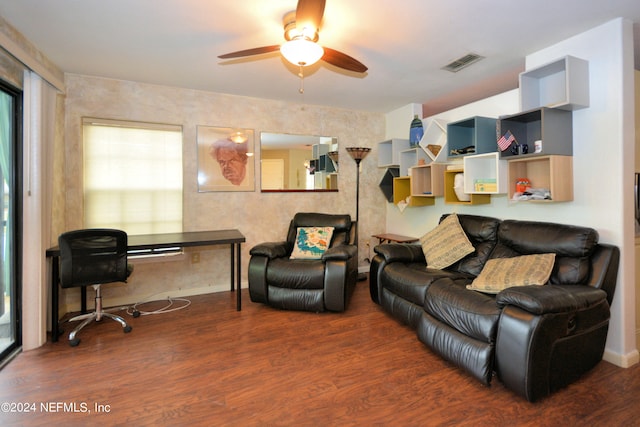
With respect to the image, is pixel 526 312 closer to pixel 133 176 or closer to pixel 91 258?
pixel 91 258

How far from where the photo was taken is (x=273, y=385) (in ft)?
6.52

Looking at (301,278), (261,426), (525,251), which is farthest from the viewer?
(301,278)

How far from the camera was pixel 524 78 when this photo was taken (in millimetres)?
2609

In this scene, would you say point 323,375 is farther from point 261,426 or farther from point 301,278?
point 301,278

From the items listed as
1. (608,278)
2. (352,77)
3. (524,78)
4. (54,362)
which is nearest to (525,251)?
(608,278)

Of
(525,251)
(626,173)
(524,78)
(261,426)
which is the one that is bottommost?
(261,426)

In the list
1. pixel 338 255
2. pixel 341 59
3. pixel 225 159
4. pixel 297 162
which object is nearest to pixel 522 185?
pixel 338 255

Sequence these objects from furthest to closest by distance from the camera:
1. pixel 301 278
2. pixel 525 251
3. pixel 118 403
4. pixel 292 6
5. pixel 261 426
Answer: pixel 301 278 → pixel 525 251 → pixel 292 6 → pixel 118 403 → pixel 261 426

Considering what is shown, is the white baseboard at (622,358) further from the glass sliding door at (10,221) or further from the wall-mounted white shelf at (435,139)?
the glass sliding door at (10,221)

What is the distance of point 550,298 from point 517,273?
53 centimetres

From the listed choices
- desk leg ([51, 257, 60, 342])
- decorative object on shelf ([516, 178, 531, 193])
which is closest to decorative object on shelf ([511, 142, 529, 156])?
decorative object on shelf ([516, 178, 531, 193])

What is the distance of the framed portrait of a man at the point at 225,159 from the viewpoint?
3.70m

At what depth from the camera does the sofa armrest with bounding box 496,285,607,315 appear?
68.2 inches

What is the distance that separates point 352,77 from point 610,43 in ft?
6.48
